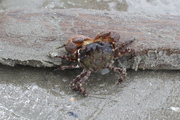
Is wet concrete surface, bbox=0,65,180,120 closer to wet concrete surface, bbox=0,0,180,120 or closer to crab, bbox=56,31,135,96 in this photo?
wet concrete surface, bbox=0,0,180,120

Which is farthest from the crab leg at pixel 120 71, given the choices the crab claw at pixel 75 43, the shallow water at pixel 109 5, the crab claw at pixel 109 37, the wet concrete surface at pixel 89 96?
the shallow water at pixel 109 5

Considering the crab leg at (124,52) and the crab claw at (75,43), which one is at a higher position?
the crab claw at (75,43)

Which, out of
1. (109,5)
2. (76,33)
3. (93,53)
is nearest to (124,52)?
(93,53)

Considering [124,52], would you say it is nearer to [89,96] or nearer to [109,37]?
[109,37]

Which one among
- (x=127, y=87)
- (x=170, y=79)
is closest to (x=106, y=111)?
(x=127, y=87)

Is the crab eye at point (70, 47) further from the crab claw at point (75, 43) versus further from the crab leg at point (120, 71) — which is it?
the crab leg at point (120, 71)
